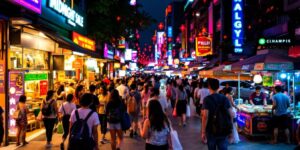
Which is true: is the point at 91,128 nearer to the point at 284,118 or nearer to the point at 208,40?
the point at 284,118

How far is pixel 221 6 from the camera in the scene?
162 ft

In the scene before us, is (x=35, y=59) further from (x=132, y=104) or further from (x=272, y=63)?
(x=272, y=63)

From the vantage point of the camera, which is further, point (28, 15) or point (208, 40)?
point (208, 40)

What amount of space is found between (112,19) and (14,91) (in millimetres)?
14783

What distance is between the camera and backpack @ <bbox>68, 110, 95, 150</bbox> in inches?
235

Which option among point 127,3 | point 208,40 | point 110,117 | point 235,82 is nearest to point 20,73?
point 110,117

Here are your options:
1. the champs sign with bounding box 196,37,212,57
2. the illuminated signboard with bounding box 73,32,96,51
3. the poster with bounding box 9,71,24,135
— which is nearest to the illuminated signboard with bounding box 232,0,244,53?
the champs sign with bounding box 196,37,212,57

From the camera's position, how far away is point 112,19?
25922 millimetres

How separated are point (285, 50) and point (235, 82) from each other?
4099 millimetres

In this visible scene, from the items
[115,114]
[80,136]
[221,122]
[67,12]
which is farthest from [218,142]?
[67,12]

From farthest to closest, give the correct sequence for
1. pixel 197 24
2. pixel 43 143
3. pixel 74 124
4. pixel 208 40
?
pixel 197 24, pixel 208 40, pixel 43 143, pixel 74 124

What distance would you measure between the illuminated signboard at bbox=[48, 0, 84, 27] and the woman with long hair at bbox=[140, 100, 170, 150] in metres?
10.5

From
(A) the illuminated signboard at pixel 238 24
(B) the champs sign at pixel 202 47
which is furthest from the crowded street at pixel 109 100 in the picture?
(B) the champs sign at pixel 202 47

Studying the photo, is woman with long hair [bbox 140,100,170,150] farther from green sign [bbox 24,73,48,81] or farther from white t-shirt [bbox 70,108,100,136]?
green sign [bbox 24,73,48,81]
